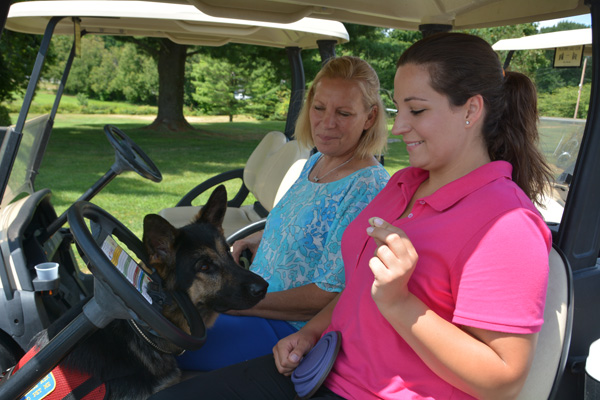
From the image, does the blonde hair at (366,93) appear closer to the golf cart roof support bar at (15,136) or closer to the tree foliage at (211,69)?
the golf cart roof support bar at (15,136)

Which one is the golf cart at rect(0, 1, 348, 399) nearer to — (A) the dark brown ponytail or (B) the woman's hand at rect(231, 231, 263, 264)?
(B) the woman's hand at rect(231, 231, 263, 264)

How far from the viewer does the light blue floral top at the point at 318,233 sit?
2.17 metres

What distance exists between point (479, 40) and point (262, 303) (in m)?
1.31

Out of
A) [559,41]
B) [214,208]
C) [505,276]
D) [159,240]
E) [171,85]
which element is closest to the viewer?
[505,276]

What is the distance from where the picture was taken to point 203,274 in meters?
→ 2.13

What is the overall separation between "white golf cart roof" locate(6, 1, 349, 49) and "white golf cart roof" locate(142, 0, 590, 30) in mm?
176

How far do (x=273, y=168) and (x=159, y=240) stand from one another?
2379 mm

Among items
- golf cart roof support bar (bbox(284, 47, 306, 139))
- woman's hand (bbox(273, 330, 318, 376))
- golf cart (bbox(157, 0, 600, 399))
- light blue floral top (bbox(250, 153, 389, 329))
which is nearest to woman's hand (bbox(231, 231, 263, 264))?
light blue floral top (bbox(250, 153, 389, 329))

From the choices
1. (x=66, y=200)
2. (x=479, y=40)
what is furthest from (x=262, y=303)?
(x=66, y=200)

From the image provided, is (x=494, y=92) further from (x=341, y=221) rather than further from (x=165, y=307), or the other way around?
(x=165, y=307)

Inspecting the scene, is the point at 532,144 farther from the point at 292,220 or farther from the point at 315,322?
the point at 292,220

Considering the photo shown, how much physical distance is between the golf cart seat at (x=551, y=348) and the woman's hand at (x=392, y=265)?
1.34 feet

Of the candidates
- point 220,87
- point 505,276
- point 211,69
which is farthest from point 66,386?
point 211,69

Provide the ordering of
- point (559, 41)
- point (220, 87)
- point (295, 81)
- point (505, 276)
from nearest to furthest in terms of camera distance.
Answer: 1. point (505, 276)
2. point (559, 41)
3. point (295, 81)
4. point (220, 87)
